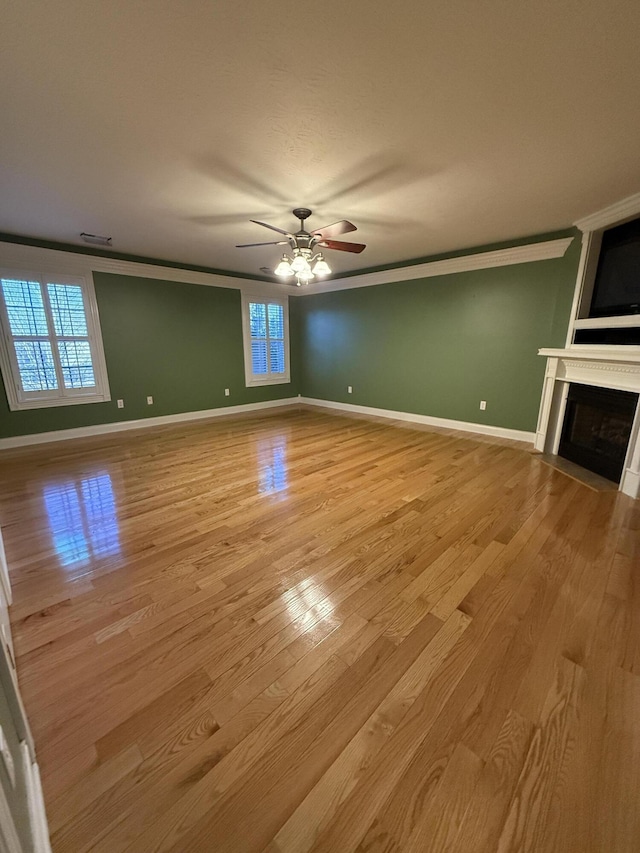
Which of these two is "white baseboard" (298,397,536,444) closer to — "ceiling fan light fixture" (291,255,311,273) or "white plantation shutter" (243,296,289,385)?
"white plantation shutter" (243,296,289,385)

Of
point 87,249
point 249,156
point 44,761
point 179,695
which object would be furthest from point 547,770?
point 87,249

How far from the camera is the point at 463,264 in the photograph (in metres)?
4.52

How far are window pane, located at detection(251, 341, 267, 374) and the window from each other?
97.4 inches

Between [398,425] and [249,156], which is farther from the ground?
[249,156]

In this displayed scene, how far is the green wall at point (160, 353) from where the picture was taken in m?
4.54

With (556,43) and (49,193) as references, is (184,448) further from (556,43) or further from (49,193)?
(556,43)

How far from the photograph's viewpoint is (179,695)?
124 centimetres

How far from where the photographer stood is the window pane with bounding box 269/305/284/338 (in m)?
6.48

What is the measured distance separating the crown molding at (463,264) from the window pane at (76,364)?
3995 mm

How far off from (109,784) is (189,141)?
3013 millimetres

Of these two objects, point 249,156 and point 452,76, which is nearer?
point 452,76

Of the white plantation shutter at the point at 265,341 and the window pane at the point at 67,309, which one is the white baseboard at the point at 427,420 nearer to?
the white plantation shutter at the point at 265,341

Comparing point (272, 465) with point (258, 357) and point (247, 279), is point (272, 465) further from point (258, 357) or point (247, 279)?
point (247, 279)

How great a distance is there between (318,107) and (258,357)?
15.8 ft
